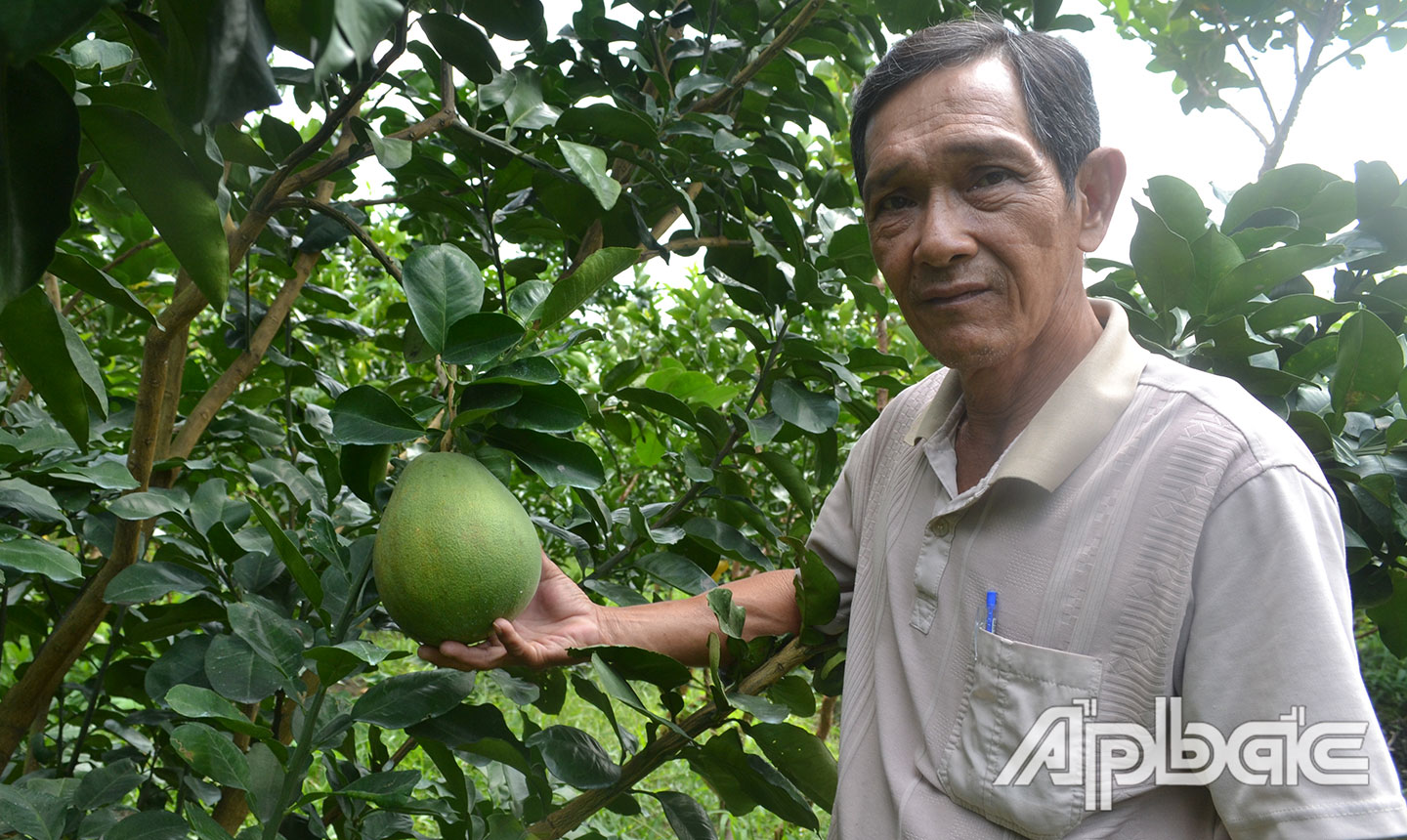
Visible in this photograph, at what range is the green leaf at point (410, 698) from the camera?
3.29ft

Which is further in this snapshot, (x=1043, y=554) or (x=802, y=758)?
(x=802, y=758)

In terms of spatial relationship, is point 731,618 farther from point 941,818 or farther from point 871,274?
point 871,274

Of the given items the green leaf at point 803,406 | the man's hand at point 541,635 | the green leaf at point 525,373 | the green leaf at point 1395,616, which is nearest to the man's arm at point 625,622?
the man's hand at point 541,635

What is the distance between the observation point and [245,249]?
1090 mm

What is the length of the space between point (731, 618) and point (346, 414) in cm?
53

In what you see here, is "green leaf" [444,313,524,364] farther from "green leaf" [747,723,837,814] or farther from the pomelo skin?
"green leaf" [747,723,837,814]

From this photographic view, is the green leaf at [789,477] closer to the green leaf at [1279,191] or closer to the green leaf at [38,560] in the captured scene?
the green leaf at [1279,191]

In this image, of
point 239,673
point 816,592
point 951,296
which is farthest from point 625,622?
point 951,296

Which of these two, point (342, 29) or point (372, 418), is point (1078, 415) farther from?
point (342, 29)

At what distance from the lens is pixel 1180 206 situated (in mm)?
1289

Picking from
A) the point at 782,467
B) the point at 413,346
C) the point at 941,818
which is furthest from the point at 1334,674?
the point at 413,346

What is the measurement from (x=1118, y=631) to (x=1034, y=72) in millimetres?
631

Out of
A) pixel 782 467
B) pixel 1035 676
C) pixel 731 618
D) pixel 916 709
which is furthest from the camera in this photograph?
pixel 782 467

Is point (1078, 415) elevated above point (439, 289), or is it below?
below
